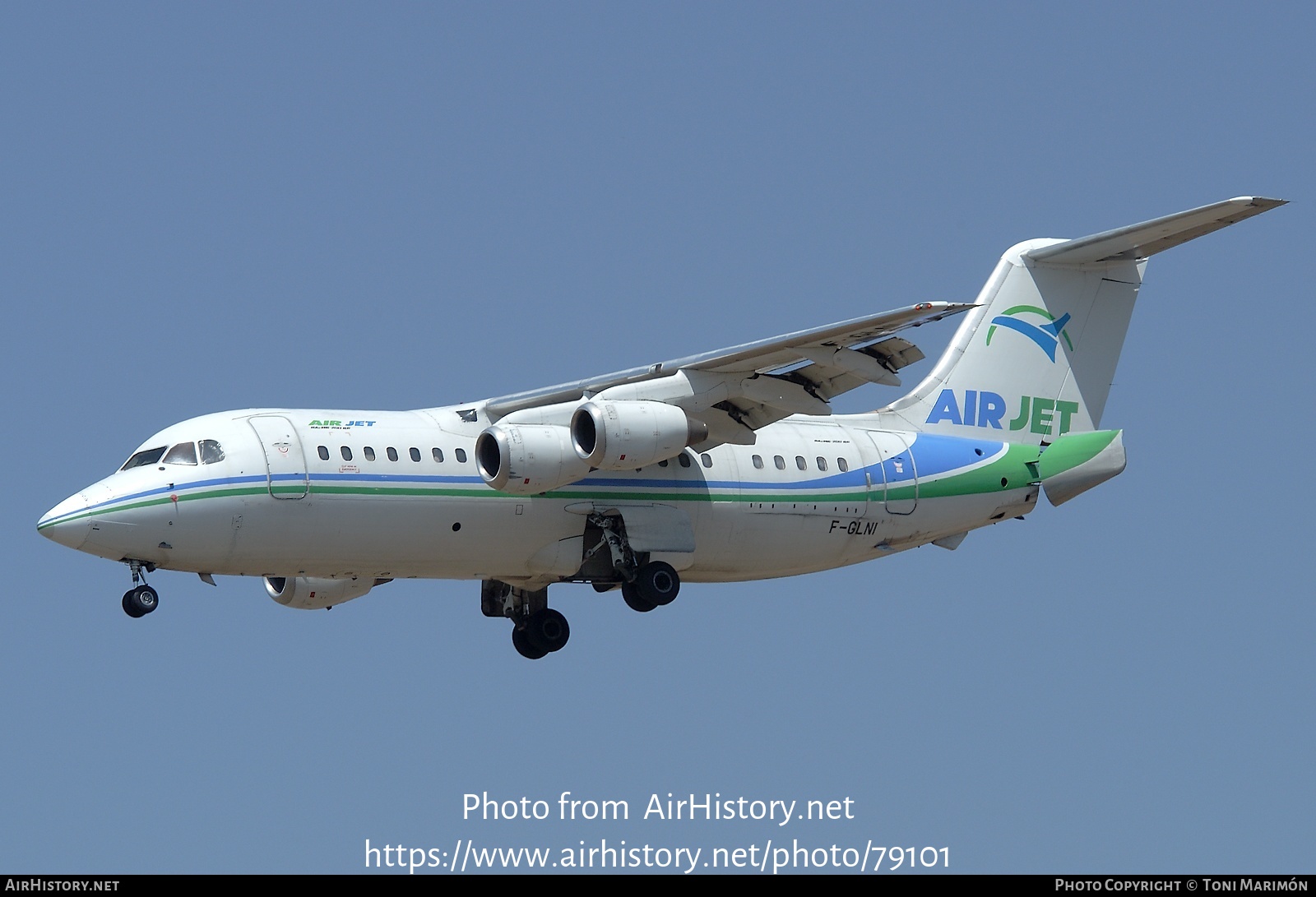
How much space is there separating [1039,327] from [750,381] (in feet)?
→ 14.3

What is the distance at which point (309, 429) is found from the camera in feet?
64.3

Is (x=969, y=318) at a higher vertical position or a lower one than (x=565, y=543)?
higher

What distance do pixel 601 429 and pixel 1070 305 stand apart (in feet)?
20.4

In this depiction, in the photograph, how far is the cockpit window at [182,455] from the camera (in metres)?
19.3

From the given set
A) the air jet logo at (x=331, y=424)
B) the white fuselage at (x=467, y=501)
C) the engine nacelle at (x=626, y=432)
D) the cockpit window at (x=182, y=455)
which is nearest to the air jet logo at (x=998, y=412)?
the white fuselage at (x=467, y=501)

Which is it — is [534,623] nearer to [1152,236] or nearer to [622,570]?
[622,570]

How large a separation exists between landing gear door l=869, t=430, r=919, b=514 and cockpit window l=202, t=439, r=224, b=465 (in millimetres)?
6283

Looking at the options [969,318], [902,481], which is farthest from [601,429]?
[969,318]

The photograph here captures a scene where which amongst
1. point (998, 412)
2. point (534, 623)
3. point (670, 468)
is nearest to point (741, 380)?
point (670, 468)

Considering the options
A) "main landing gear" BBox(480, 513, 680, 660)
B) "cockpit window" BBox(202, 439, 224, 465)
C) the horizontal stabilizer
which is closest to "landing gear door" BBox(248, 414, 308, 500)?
"cockpit window" BBox(202, 439, 224, 465)

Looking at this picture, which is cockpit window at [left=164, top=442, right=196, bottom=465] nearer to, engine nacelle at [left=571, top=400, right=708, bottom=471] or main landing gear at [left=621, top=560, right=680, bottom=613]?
engine nacelle at [left=571, top=400, right=708, bottom=471]

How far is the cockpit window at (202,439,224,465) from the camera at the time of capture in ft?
63.1

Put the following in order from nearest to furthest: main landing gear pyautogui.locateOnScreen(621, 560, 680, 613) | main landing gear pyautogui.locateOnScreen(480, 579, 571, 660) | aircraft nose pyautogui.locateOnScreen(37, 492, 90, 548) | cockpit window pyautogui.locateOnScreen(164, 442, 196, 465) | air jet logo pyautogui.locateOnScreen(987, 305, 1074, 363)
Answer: aircraft nose pyautogui.locateOnScreen(37, 492, 90, 548)
cockpit window pyautogui.locateOnScreen(164, 442, 196, 465)
main landing gear pyautogui.locateOnScreen(621, 560, 680, 613)
main landing gear pyautogui.locateOnScreen(480, 579, 571, 660)
air jet logo pyautogui.locateOnScreen(987, 305, 1074, 363)
